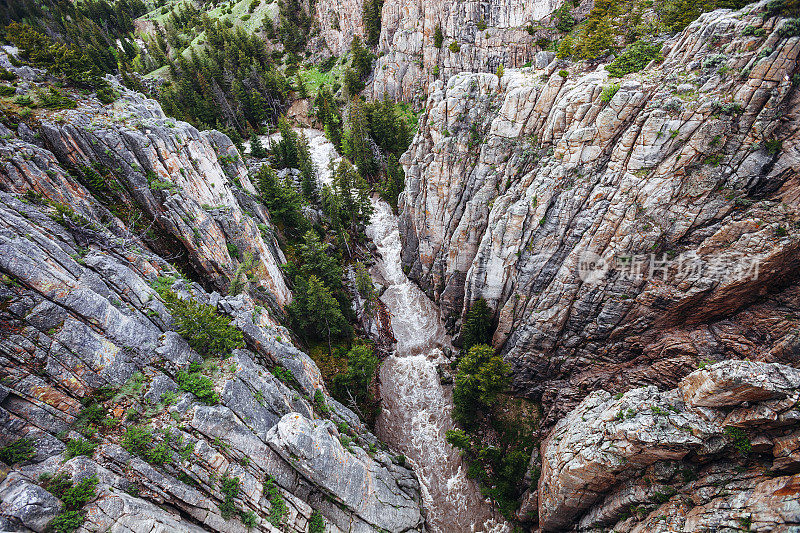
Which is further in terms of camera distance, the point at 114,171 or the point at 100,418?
the point at 114,171

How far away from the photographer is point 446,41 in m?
75.2

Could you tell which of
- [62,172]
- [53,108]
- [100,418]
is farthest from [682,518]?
[53,108]

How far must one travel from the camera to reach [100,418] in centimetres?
1870

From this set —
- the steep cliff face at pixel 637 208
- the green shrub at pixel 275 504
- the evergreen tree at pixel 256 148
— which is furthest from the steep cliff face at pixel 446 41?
the green shrub at pixel 275 504

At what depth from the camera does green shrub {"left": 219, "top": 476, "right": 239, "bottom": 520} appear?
776 inches

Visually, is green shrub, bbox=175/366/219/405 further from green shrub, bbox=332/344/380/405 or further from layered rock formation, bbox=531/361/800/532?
layered rock formation, bbox=531/361/800/532

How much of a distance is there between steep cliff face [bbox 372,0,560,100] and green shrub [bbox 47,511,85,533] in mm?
86872

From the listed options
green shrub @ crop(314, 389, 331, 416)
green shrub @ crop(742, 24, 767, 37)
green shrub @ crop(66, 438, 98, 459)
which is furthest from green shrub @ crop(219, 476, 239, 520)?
green shrub @ crop(742, 24, 767, 37)

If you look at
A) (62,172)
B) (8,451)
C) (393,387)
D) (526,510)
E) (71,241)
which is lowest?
(526,510)

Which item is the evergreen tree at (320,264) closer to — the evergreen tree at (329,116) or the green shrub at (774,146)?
the green shrub at (774,146)

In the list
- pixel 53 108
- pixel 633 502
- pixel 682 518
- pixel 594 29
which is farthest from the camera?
pixel 594 29

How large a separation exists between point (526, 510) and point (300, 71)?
123548 millimetres

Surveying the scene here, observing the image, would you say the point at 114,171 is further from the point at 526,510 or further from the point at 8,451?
the point at 526,510

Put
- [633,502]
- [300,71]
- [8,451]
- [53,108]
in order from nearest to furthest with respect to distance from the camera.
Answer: [8,451] → [633,502] → [53,108] → [300,71]
